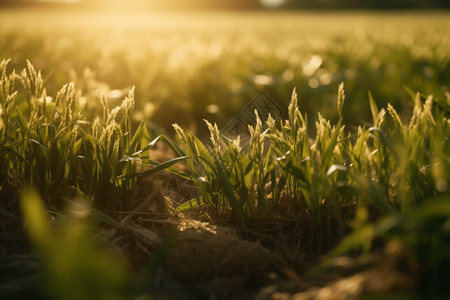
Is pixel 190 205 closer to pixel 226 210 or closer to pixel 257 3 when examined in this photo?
pixel 226 210

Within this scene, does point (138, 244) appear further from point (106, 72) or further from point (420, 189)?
point (106, 72)

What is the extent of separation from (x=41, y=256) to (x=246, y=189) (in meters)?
0.65

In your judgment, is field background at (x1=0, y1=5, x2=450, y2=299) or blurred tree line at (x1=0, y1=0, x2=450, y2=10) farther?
blurred tree line at (x1=0, y1=0, x2=450, y2=10)

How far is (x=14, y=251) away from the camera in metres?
1.57

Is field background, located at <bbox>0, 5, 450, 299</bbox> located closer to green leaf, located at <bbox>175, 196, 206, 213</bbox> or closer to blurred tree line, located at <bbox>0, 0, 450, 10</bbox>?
green leaf, located at <bbox>175, 196, 206, 213</bbox>

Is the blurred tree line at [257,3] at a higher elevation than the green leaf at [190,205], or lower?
higher

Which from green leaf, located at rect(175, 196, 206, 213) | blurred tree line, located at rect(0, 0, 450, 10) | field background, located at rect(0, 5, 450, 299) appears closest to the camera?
field background, located at rect(0, 5, 450, 299)

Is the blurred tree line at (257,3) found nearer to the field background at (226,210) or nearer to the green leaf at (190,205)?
the field background at (226,210)

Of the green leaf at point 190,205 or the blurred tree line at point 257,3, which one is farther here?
the blurred tree line at point 257,3

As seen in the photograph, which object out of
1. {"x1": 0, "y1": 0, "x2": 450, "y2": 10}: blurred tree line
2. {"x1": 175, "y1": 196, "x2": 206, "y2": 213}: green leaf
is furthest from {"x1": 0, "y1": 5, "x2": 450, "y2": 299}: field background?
{"x1": 0, "y1": 0, "x2": 450, "y2": 10}: blurred tree line

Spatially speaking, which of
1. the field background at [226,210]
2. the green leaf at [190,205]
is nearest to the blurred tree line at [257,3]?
the field background at [226,210]

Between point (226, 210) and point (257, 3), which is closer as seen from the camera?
point (226, 210)

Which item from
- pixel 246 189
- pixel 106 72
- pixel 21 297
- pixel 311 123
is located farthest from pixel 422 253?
pixel 106 72

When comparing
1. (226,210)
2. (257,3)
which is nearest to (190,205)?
(226,210)
